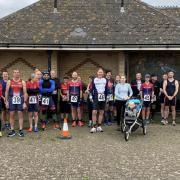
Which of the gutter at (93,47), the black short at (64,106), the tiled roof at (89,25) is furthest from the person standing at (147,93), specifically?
the tiled roof at (89,25)

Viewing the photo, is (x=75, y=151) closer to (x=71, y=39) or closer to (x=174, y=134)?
(x=174, y=134)

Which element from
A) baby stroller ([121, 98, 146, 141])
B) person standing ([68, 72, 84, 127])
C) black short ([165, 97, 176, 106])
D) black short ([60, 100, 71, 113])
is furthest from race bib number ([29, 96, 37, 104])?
black short ([165, 97, 176, 106])

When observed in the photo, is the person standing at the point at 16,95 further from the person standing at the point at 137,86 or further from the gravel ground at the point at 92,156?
the person standing at the point at 137,86

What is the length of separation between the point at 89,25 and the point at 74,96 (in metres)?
5.09

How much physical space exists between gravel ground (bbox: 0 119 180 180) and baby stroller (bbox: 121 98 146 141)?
→ 0.26 metres

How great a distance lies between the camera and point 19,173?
8039 mm

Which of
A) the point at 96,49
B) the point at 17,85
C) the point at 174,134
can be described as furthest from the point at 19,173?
the point at 96,49

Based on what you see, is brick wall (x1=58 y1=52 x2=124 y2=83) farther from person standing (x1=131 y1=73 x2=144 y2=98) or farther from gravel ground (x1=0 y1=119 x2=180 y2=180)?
gravel ground (x1=0 y1=119 x2=180 y2=180)

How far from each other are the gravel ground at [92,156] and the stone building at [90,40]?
4.80m

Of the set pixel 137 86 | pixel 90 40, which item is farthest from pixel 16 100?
pixel 90 40

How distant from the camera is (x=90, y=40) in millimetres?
16359

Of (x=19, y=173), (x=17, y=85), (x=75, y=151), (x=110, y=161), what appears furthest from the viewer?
(x=17, y=85)

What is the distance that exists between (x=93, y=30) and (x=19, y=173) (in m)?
10.0

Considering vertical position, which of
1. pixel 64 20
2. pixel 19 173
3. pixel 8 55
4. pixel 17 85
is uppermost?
pixel 64 20
